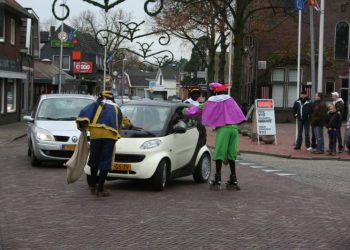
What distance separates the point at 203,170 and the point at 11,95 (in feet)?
80.3

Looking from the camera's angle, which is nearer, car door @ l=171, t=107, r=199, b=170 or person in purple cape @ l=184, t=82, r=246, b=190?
person in purple cape @ l=184, t=82, r=246, b=190

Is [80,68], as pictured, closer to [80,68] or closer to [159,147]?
[80,68]

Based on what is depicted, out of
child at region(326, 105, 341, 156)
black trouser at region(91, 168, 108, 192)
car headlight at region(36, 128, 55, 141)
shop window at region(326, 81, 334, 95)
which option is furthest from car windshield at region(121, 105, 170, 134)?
shop window at region(326, 81, 334, 95)

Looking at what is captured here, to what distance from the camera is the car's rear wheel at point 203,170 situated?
12016 millimetres

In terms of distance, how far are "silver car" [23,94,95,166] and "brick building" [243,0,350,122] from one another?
29431mm

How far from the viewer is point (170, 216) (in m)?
8.43

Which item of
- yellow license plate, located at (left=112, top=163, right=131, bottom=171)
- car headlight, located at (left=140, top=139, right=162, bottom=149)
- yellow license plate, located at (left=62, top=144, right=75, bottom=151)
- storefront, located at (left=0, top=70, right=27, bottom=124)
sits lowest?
yellow license plate, located at (left=112, top=163, right=131, bottom=171)

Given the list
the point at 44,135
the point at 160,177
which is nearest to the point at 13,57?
the point at 44,135

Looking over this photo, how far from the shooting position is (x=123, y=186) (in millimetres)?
11273

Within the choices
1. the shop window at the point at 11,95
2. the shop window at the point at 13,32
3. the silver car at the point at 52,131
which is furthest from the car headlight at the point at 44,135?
the shop window at the point at 13,32

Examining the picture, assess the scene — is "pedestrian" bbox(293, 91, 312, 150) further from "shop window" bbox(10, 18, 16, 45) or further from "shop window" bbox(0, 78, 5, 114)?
"shop window" bbox(10, 18, 16, 45)

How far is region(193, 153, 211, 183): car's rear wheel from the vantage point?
39.4 feet

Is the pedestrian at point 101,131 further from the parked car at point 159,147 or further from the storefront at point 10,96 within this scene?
the storefront at point 10,96

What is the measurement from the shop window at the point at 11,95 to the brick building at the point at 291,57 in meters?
16.9
